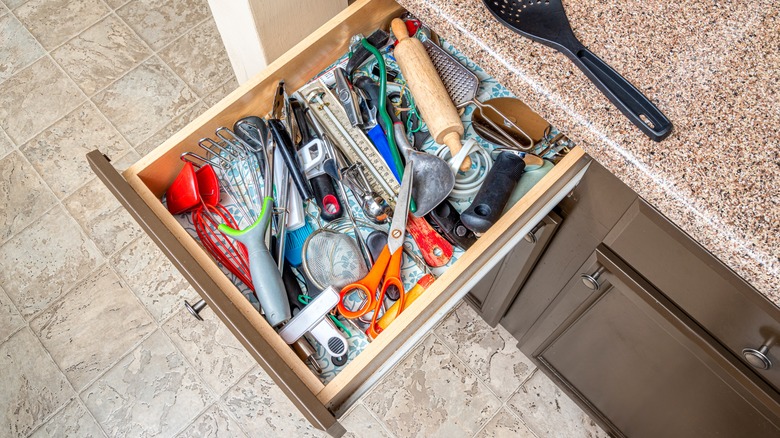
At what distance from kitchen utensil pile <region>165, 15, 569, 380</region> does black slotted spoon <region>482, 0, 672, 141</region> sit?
157 mm

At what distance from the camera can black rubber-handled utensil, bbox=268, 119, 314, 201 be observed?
78cm

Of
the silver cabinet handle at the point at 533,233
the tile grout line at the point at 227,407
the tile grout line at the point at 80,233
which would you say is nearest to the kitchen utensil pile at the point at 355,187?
the silver cabinet handle at the point at 533,233

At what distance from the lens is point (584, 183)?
2.37 ft

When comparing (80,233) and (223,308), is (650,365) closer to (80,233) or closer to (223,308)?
(223,308)

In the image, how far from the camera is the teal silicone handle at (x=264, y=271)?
2.34 ft

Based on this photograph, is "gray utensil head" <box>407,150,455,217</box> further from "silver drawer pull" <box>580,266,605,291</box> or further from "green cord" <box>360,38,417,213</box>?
"silver drawer pull" <box>580,266,605,291</box>

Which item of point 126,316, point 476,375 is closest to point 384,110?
point 476,375

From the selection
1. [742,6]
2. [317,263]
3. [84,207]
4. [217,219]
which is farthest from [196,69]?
[742,6]

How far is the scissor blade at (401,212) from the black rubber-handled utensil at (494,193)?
67mm

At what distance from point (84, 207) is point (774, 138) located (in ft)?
5.06

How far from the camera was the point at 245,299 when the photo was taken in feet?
2.30

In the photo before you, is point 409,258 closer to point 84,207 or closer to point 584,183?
point 584,183

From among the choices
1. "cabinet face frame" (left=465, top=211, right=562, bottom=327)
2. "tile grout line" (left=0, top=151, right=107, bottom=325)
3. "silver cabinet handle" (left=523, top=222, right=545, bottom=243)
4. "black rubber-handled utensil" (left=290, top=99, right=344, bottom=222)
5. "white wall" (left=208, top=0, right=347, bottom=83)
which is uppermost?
"tile grout line" (left=0, top=151, right=107, bottom=325)

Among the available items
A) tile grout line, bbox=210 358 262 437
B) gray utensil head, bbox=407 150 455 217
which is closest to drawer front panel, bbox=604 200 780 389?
gray utensil head, bbox=407 150 455 217
